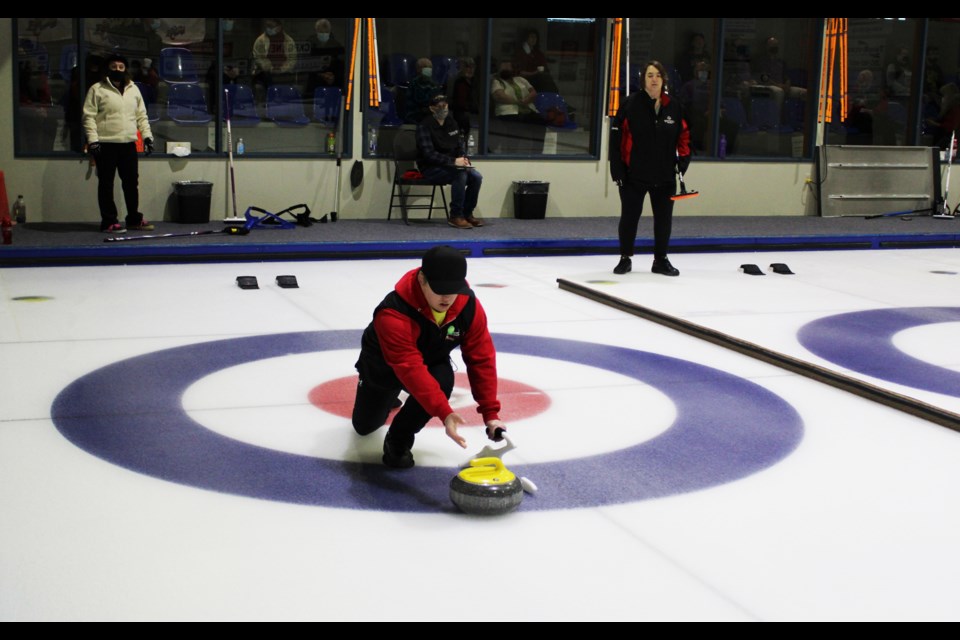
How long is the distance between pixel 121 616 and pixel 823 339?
4.80m

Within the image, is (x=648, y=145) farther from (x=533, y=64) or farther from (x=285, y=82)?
(x=285, y=82)

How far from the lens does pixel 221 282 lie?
316 inches

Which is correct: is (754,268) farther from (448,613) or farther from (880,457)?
(448,613)

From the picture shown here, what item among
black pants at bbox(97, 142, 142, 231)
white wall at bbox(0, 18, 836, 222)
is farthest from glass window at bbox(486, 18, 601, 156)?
black pants at bbox(97, 142, 142, 231)

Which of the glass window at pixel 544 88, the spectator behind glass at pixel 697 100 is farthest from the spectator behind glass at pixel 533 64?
the spectator behind glass at pixel 697 100

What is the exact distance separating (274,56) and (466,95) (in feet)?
6.74

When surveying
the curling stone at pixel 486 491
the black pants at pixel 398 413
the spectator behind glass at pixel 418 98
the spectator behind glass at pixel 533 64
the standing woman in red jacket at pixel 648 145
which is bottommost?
the curling stone at pixel 486 491

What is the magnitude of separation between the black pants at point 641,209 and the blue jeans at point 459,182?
2448 millimetres

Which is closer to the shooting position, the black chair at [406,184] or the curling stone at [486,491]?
the curling stone at [486,491]

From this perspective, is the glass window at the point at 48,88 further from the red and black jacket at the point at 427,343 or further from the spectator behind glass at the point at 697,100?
the red and black jacket at the point at 427,343

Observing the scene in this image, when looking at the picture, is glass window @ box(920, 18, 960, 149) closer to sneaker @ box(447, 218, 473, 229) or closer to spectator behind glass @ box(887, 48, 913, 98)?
spectator behind glass @ box(887, 48, 913, 98)

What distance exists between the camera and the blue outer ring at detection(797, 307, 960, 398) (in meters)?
5.54

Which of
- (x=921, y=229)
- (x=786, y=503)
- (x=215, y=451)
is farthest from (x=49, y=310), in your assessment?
(x=921, y=229)

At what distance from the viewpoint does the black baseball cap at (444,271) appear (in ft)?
11.3
